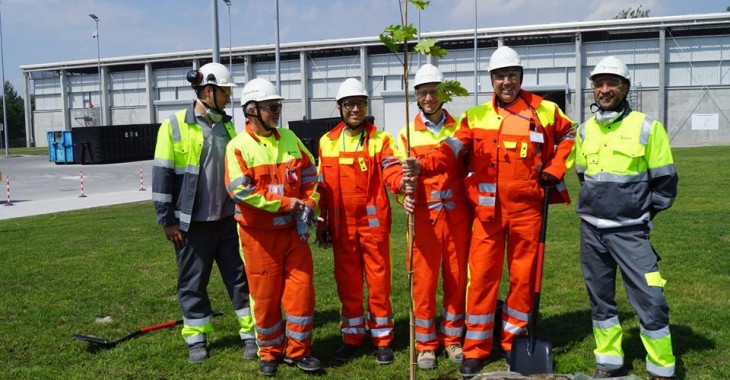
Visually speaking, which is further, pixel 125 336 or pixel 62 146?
pixel 62 146

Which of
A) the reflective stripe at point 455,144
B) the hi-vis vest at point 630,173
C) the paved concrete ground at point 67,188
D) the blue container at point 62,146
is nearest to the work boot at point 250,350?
the reflective stripe at point 455,144

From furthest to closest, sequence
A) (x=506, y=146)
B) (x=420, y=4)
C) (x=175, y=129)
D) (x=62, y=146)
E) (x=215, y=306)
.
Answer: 1. (x=62, y=146)
2. (x=215, y=306)
3. (x=175, y=129)
4. (x=506, y=146)
5. (x=420, y=4)

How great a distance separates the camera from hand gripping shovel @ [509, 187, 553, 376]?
4.70m

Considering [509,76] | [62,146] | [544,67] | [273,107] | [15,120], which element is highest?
[544,67]

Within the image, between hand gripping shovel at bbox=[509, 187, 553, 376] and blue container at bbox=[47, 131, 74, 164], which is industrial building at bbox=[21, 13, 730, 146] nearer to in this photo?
blue container at bbox=[47, 131, 74, 164]

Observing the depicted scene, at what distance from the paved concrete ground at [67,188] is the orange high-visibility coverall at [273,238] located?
1254 centimetres

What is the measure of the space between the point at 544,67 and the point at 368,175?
142 ft

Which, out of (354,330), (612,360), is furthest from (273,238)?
(612,360)

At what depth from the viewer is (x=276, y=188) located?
4910 millimetres

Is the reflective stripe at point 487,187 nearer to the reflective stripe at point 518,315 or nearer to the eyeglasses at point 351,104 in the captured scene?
the reflective stripe at point 518,315

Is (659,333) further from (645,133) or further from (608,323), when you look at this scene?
(645,133)

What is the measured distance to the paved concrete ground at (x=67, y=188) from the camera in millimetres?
17105

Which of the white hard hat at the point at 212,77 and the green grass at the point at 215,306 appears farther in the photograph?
the white hard hat at the point at 212,77

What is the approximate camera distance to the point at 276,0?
1091 inches
